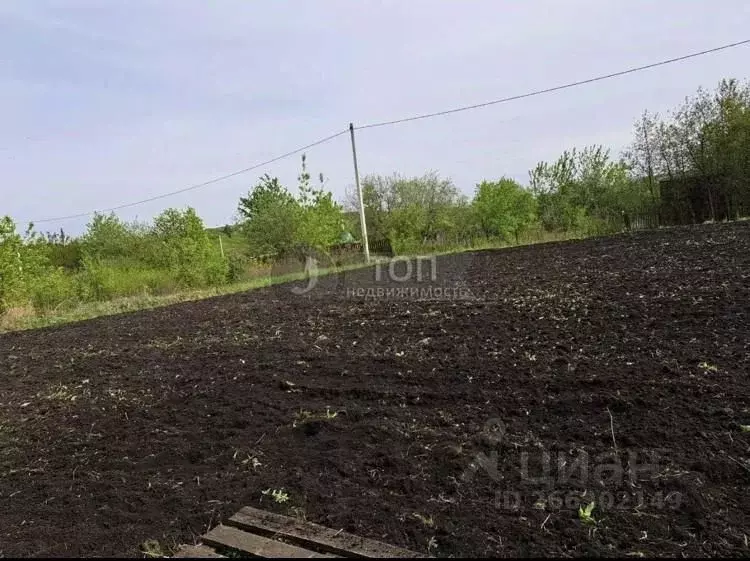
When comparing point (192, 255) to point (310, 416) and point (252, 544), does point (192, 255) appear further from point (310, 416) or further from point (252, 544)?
point (252, 544)

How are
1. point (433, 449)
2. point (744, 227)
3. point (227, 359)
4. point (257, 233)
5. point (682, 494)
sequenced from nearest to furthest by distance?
point (682, 494) → point (433, 449) → point (227, 359) → point (744, 227) → point (257, 233)

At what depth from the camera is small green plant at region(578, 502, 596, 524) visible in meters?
1.86

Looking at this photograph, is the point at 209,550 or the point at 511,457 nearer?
A: the point at 209,550

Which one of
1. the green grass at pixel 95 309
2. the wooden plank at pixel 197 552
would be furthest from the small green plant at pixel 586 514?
the green grass at pixel 95 309

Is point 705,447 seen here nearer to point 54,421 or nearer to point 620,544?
point 620,544

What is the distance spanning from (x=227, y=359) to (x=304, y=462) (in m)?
2.74

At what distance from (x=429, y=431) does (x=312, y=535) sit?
3.43 feet

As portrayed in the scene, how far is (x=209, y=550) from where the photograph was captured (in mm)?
1849

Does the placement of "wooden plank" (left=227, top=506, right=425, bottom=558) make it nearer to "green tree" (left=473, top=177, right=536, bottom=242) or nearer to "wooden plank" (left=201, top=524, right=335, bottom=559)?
"wooden plank" (left=201, top=524, right=335, bottom=559)

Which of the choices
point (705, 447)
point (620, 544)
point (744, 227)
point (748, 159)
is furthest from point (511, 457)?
point (748, 159)

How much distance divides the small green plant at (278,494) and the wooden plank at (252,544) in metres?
0.25

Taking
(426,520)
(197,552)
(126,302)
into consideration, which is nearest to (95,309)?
(126,302)

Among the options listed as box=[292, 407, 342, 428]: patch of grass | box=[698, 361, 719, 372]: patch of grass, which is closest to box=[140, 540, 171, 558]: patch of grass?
box=[292, 407, 342, 428]: patch of grass

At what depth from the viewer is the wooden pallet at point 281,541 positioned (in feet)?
5.73
